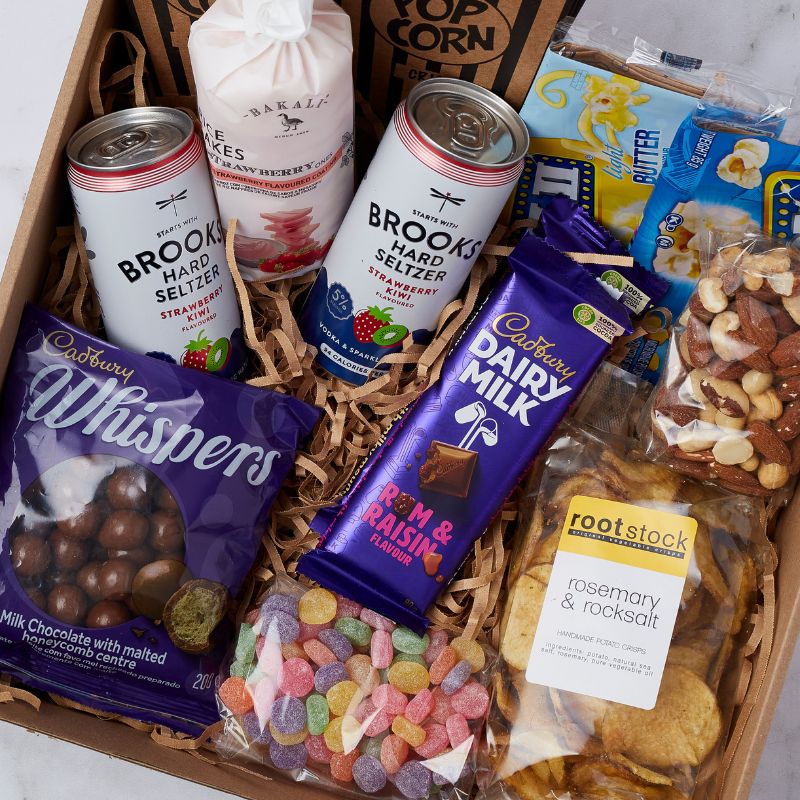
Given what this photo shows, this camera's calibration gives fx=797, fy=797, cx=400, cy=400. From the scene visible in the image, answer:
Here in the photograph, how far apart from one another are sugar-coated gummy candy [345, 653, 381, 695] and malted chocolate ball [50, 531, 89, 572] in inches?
17.2

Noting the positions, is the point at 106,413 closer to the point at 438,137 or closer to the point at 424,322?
the point at 424,322

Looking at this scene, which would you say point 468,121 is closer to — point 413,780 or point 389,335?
point 389,335

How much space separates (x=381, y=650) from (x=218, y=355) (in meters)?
0.53

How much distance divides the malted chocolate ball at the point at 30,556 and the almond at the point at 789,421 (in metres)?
1.07

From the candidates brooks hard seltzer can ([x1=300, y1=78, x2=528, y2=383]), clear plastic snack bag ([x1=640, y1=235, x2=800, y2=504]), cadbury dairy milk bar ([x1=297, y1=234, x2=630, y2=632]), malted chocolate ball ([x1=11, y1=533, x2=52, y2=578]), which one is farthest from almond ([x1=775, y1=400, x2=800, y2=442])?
malted chocolate ball ([x1=11, y1=533, x2=52, y2=578])

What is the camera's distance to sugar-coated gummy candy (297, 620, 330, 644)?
1.24m

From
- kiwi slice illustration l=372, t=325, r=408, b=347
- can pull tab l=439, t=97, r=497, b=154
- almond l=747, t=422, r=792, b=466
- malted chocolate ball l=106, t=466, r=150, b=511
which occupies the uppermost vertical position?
can pull tab l=439, t=97, r=497, b=154

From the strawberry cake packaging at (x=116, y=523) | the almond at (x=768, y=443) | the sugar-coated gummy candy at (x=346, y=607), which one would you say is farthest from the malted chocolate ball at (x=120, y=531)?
the almond at (x=768, y=443)

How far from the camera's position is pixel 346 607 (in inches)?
50.3

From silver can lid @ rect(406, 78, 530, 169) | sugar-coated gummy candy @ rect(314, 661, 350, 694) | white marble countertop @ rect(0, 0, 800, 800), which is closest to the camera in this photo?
silver can lid @ rect(406, 78, 530, 169)

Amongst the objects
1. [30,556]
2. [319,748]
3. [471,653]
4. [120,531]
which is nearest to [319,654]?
[319,748]

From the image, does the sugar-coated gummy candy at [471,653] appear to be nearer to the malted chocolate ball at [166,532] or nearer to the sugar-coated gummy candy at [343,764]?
the sugar-coated gummy candy at [343,764]

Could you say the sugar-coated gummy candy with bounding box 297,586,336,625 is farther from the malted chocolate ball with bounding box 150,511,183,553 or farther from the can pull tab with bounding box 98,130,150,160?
the can pull tab with bounding box 98,130,150,160

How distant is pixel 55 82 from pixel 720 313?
1.32m
